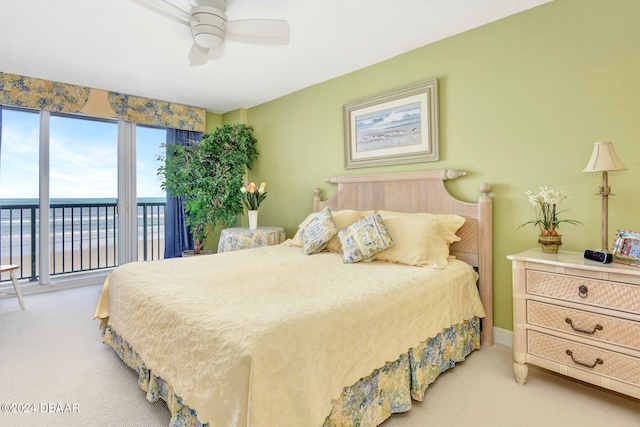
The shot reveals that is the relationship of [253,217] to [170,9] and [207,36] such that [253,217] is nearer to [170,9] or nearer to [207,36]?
[207,36]

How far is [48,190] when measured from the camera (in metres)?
3.93

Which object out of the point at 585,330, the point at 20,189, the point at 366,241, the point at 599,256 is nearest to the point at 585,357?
the point at 585,330

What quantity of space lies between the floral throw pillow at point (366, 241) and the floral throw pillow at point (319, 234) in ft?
0.86

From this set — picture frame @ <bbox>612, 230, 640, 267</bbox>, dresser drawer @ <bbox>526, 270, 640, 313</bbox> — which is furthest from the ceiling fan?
picture frame @ <bbox>612, 230, 640, 267</bbox>

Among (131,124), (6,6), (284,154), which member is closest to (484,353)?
(284,154)

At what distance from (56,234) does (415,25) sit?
5.18 meters

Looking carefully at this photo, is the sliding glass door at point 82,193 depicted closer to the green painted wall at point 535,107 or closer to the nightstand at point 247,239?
the nightstand at point 247,239

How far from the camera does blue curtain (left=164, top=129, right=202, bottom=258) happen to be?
470 cm

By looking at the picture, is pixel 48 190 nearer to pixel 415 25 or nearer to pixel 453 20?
pixel 415 25

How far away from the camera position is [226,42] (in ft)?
9.21

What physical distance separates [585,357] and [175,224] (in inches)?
184

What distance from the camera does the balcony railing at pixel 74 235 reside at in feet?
13.5

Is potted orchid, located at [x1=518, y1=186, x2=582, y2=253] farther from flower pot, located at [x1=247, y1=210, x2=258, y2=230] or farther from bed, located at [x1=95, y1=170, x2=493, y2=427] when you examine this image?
flower pot, located at [x1=247, y1=210, x2=258, y2=230]

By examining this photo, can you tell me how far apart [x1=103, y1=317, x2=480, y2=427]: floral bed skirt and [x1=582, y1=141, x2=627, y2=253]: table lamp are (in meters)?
1.02
